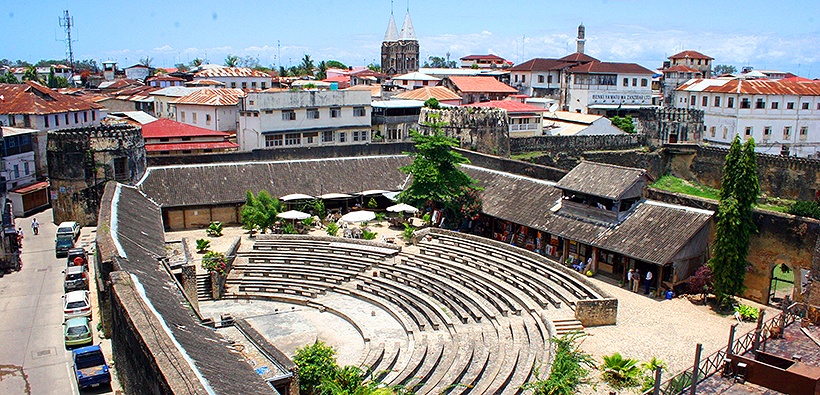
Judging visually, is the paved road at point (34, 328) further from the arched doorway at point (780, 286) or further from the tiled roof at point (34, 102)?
the arched doorway at point (780, 286)

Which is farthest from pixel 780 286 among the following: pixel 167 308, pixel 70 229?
pixel 70 229

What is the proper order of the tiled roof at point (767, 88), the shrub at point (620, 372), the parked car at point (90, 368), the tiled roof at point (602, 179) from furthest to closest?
the tiled roof at point (767, 88) < the tiled roof at point (602, 179) < the shrub at point (620, 372) < the parked car at point (90, 368)

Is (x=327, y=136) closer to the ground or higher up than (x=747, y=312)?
higher up

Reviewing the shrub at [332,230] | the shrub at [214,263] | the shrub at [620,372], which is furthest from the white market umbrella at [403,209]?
the shrub at [620,372]

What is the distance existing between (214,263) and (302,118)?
868 inches

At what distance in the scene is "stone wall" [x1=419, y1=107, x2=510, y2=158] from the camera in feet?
149

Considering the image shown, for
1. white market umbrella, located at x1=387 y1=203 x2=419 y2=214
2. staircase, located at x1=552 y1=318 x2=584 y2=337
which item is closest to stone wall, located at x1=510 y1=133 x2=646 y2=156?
white market umbrella, located at x1=387 y1=203 x2=419 y2=214

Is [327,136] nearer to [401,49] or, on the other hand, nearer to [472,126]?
[472,126]

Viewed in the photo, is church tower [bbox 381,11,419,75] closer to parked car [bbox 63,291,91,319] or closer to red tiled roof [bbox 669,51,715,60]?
red tiled roof [bbox 669,51,715,60]

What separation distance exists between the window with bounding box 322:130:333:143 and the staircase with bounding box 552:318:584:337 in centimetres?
2906

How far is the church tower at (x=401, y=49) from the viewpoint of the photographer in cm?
9769

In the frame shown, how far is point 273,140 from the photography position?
4719 cm

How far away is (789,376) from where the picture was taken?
15.5 m

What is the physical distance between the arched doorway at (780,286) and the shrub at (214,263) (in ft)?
69.5
